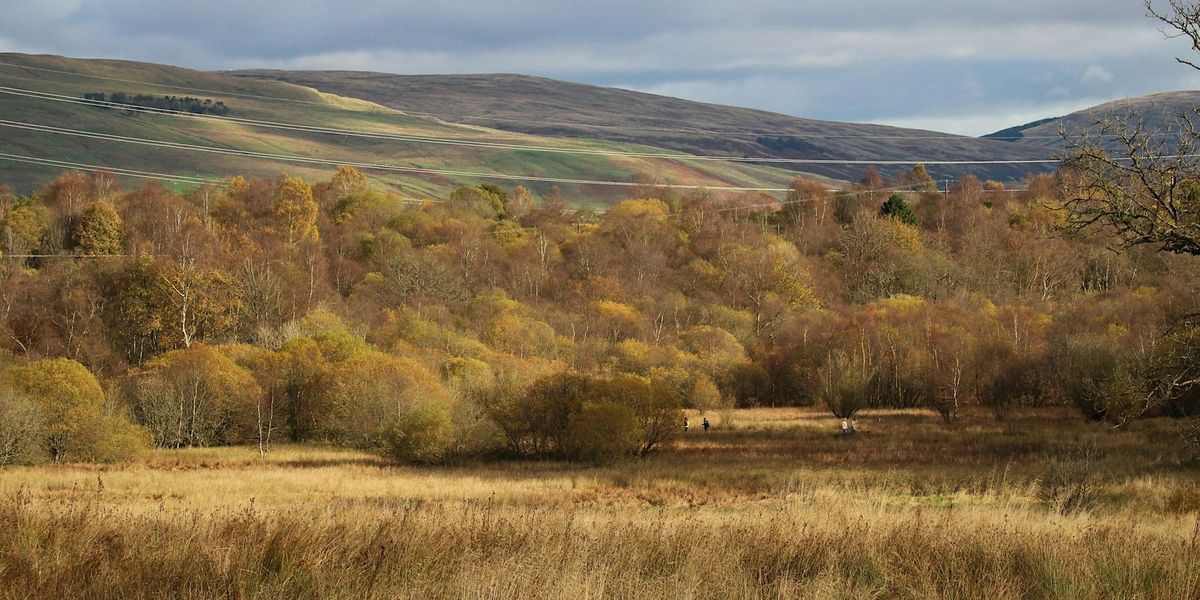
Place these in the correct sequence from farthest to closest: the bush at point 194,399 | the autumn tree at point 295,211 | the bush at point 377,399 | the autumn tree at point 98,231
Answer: the autumn tree at point 295,211 < the autumn tree at point 98,231 < the bush at point 194,399 < the bush at point 377,399

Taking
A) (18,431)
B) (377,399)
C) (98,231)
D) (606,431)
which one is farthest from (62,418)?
(98,231)

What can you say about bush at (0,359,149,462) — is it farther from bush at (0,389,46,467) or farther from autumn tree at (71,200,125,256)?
autumn tree at (71,200,125,256)

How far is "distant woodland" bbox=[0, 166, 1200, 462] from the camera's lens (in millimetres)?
55625

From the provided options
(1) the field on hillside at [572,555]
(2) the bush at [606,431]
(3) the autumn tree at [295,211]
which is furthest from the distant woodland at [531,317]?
(1) the field on hillside at [572,555]

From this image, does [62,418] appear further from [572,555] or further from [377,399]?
→ [572,555]

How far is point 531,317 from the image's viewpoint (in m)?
97.0

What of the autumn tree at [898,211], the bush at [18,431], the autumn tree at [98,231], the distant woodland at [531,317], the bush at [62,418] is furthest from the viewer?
the autumn tree at [898,211]

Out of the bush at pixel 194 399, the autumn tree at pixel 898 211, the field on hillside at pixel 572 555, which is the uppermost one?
the autumn tree at pixel 898 211

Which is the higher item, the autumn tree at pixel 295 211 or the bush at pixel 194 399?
the autumn tree at pixel 295 211

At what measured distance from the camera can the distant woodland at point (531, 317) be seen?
182ft

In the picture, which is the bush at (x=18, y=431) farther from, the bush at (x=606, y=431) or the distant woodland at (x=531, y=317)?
the bush at (x=606, y=431)

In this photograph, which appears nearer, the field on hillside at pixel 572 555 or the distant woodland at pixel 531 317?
the field on hillside at pixel 572 555

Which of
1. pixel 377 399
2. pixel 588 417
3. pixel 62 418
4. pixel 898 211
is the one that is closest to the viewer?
pixel 588 417

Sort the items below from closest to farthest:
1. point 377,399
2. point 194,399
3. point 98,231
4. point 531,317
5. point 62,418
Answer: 1. point 62,418
2. point 377,399
3. point 194,399
4. point 531,317
5. point 98,231
